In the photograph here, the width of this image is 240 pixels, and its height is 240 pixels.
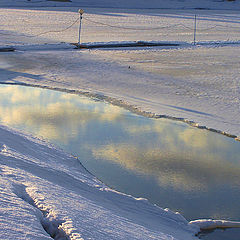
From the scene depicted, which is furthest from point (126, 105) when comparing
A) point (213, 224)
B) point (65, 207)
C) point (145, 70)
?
point (65, 207)

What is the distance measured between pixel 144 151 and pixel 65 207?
2.73 meters

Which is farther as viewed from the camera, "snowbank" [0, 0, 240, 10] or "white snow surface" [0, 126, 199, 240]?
"snowbank" [0, 0, 240, 10]

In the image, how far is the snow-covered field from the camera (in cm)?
348

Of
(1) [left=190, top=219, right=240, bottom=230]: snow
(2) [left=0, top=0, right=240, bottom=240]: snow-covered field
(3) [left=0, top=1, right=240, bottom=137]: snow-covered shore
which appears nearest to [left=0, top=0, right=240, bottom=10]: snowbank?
(2) [left=0, top=0, right=240, bottom=240]: snow-covered field

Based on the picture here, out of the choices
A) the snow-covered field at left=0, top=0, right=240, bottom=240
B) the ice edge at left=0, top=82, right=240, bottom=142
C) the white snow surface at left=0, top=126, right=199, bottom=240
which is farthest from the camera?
the ice edge at left=0, top=82, right=240, bottom=142

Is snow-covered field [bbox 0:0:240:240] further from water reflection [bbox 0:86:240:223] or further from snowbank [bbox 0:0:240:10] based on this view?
snowbank [bbox 0:0:240:10]

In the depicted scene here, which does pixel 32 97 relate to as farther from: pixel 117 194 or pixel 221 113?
pixel 117 194

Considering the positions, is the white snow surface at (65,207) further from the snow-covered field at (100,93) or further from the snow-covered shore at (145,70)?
the snow-covered shore at (145,70)

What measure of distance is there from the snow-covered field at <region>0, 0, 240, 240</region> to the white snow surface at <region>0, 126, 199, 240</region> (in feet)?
0.04

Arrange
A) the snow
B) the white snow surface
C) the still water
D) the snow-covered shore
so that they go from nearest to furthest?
the white snow surface
the snow
the still water
the snow-covered shore

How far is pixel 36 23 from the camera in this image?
77.4 feet

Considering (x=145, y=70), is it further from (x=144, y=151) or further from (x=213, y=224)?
(x=213, y=224)

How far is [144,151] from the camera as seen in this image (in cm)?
625

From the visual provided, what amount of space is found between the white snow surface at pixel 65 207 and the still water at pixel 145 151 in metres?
0.32
